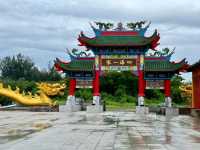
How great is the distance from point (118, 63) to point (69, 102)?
240 inches

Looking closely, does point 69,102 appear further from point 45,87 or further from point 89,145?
point 89,145

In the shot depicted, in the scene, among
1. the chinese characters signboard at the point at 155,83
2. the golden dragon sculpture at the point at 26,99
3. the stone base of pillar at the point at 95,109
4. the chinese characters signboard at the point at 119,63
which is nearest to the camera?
the stone base of pillar at the point at 95,109

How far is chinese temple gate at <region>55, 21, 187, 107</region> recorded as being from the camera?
5438 cm

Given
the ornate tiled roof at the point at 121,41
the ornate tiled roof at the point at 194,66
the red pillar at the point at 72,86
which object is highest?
the ornate tiled roof at the point at 121,41

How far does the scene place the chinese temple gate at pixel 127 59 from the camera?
54.4 meters

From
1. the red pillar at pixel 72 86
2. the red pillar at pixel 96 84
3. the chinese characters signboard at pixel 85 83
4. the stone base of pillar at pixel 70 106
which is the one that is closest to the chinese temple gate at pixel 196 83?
the red pillar at pixel 96 84

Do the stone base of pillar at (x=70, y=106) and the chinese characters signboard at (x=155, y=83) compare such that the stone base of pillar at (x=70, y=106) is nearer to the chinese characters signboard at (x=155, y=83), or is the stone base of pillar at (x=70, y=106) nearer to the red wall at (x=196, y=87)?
the chinese characters signboard at (x=155, y=83)

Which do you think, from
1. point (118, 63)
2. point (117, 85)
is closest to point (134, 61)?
point (118, 63)

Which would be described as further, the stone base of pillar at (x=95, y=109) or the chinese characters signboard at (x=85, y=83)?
the chinese characters signboard at (x=85, y=83)

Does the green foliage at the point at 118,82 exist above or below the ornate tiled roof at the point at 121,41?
below

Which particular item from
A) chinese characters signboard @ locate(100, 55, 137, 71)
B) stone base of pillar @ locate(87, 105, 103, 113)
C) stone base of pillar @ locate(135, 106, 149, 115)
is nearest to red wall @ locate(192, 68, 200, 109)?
stone base of pillar @ locate(135, 106, 149, 115)

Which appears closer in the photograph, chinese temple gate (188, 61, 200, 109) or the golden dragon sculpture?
chinese temple gate (188, 61, 200, 109)

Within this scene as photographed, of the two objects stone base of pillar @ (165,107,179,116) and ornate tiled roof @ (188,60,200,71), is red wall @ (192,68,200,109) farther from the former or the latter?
stone base of pillar @ (165,107,179,116)

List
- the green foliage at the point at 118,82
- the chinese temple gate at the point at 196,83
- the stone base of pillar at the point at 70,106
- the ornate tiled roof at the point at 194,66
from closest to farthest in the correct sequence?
1. the ornate tiled roof at the point at 194,66
2. the chinese temple gate at the point at 196,83
3. the stone base of pillar at the point at 70,106
4. the green foliage at the point at 118,82
